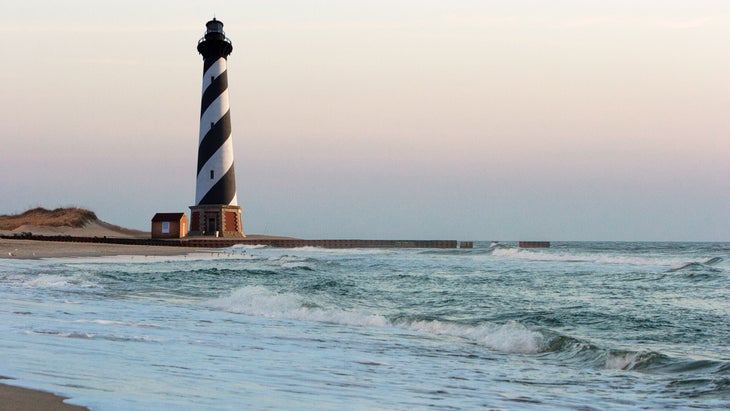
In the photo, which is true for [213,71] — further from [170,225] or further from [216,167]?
[170,225]

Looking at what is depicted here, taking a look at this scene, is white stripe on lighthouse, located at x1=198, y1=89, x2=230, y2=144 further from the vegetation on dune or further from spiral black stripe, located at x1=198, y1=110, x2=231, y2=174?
the vegetation on dune

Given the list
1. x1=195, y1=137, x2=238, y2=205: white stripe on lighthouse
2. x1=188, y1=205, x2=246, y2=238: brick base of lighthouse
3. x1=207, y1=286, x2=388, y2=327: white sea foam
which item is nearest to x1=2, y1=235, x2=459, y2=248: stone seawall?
x1=188, y1=205, x2=246, y2=238: brick base of lighthouse

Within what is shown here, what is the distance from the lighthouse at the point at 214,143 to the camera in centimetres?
4403

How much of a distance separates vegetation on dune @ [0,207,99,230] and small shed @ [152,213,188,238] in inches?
563

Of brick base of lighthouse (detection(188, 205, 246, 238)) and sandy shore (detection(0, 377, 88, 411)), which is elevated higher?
brick base of lighthouse (detection(188, 205, 246, 238))

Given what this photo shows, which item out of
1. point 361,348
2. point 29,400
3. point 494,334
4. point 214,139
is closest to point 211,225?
point 214,139

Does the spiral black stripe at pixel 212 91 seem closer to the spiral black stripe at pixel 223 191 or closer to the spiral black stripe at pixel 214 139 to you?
the spiral black stripe at pixel 214 139

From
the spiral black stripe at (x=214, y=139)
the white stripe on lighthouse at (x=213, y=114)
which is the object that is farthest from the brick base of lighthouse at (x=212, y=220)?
the white stripe on lighthouse at (x=213, y=114)

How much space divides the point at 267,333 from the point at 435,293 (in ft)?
23.9

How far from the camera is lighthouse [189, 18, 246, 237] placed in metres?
44.0

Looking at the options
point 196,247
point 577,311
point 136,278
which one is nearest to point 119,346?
point 577,311

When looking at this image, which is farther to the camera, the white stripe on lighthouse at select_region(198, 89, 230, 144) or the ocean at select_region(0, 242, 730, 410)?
the white stripe on lighthouse at select_region(198, 89, 230, 144)

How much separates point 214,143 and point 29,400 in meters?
41.4

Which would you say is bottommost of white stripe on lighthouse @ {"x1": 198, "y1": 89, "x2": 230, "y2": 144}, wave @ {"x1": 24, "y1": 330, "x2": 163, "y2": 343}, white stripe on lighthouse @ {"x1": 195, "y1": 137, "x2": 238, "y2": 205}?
wave @ {"x1": 24, "y1": 330, "x2": 163, "y2": 343}
